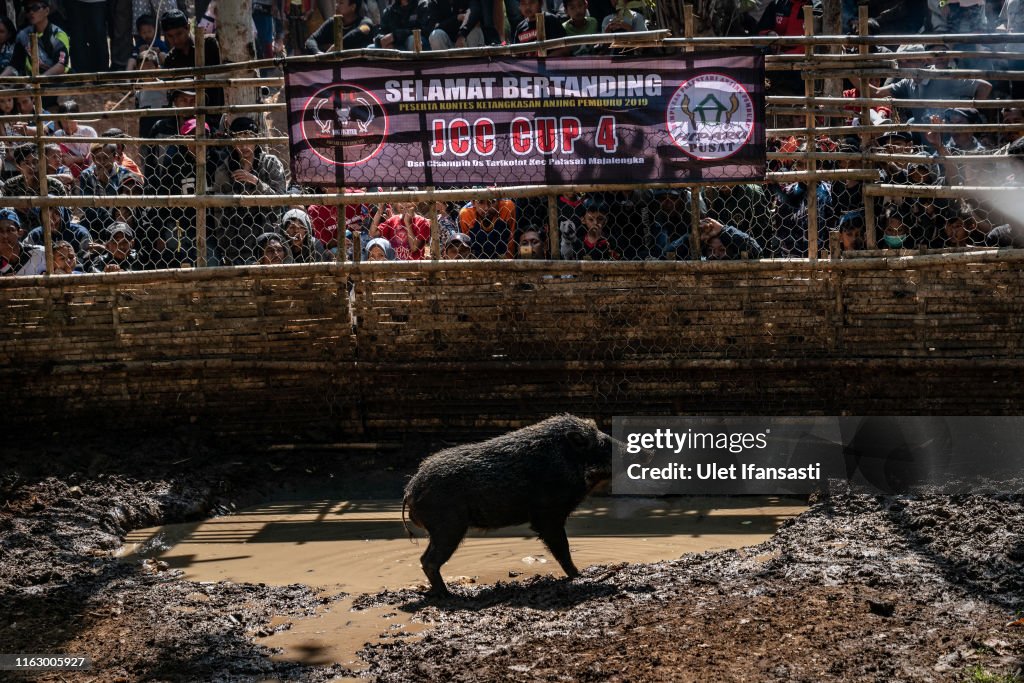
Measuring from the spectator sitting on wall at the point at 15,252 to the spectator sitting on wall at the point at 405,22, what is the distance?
4717 millimetres

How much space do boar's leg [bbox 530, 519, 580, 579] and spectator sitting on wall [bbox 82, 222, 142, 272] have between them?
531 centimetres

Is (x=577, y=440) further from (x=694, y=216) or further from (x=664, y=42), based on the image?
(x=664, y=42)

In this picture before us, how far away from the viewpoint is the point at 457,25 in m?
13.5

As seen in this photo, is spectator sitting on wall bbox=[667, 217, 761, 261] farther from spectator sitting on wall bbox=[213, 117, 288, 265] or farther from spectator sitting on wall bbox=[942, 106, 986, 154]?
spectator sitting on wall bbox=[213, 117, 288, 265]

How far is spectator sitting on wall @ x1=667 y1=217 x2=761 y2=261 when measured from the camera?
9.73 metres

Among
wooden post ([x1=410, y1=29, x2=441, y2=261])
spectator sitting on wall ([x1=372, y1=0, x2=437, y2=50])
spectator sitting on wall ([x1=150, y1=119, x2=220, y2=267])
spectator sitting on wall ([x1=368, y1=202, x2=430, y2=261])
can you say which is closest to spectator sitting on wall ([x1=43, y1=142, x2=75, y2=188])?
spectator sitting on wall ([x1=150, y1=119, x2=220, y2=267])

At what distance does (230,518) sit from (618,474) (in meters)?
2.95

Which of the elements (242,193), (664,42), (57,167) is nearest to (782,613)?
(664,42)

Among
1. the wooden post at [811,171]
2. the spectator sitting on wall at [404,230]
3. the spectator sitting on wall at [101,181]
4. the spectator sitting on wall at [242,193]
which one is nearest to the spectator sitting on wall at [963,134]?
the wooden post at [811,171]

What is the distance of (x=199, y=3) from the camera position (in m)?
15.6

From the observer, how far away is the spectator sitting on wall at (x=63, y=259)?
10.4 metres

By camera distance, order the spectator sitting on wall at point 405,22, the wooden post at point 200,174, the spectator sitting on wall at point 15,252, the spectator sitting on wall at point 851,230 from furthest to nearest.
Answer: the spectator sitting on wall at point 405,22, the spectator sitting on wall at point 15,252, the wooden post at point 200,174, the spectator sitting on wall at point 851,230

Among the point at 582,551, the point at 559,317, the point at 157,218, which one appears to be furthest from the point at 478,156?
the point at 582,551

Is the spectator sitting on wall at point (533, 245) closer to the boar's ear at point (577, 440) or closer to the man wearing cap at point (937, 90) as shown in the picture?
the boar's ear at point (577, 440)
